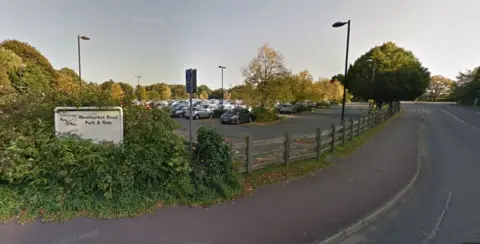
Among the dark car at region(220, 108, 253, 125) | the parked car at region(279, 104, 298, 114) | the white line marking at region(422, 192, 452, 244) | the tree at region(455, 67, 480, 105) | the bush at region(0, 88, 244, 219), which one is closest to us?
the white line marking at region(422, 192, 452, 244)

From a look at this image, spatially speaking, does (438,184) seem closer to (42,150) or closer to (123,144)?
(123,144)

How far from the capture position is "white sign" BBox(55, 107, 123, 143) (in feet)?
15.6

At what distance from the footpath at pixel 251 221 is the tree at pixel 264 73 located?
19.9 metres

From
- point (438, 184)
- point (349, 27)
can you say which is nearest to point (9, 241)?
point (438, 184)

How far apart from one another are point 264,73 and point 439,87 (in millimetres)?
106145

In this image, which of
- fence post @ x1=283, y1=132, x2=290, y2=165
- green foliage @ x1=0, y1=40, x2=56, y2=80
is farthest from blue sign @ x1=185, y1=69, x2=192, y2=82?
green foliage @ x1=0, y1=40, x2=56, y2=80

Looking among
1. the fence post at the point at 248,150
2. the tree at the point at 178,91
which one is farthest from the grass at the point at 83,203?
the tree at the point at 178,91

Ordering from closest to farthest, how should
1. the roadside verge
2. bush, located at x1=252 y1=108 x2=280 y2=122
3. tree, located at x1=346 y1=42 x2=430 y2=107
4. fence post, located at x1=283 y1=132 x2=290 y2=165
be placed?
1. the roadside verge
2. fence post, located at x1=283 y1=132 x2=290 y2=165
3. bush, located at x1=252 y1=108 x2=280 y2=122
4. tree, located at x1=346 y1=42 x2=430 y2=107

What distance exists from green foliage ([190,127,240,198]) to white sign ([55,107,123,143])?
5.00ft

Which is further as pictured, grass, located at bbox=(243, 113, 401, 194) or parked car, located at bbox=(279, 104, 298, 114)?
parked car, located at bbox=(279, 104, 298, 114)

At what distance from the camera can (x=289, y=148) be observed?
703 centimetres

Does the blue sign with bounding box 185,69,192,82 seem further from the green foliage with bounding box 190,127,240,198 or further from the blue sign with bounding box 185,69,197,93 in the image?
the green foliage with bounding box 190,127,240,198

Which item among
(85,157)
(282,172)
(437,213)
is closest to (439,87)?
(437,213)

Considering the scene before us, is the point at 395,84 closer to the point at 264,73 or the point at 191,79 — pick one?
the point at 264,73
